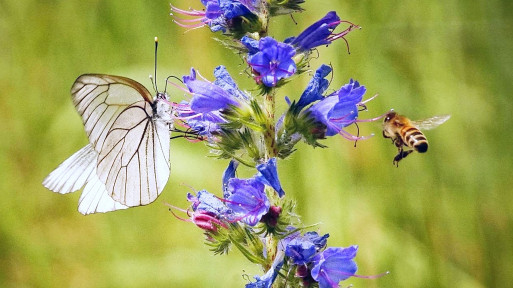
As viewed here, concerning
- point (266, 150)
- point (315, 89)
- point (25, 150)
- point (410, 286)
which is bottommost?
point (410, 286)

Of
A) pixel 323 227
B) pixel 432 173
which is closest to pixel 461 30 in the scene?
pixel 432 173

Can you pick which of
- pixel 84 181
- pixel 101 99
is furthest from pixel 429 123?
pixel 84 181

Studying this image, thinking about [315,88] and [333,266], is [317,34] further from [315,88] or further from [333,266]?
[333,266]

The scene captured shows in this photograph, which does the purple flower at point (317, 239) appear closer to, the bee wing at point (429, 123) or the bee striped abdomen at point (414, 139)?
the bee striped abdomen at point (414, 139)

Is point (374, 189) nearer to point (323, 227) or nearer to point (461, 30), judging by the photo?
point (323, 227)

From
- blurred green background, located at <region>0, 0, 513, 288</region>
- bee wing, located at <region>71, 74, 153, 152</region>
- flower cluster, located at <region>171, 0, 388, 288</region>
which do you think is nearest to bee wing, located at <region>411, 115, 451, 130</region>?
blurred green background, located at <region>0, 0, 513, 288</region>

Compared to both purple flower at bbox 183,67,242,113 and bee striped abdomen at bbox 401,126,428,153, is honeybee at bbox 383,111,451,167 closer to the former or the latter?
bee striped abdomen at bbox 401,126,428,153
